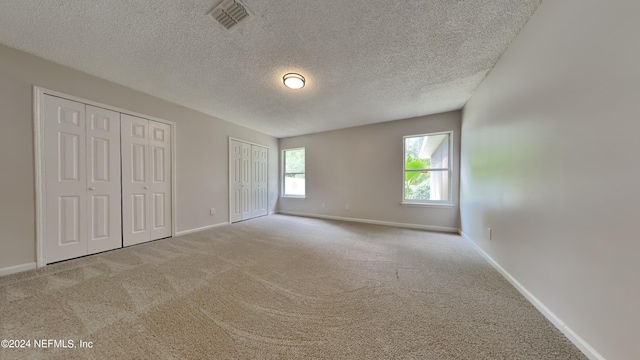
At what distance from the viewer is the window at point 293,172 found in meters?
5.47

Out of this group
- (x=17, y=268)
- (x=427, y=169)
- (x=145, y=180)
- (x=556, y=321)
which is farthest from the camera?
(x=427, y=169)

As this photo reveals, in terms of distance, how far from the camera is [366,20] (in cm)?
159

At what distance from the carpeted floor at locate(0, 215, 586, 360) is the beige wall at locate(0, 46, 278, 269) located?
0.52 metres

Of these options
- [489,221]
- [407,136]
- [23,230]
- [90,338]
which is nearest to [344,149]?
[407,136]

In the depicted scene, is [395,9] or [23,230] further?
[23,230]

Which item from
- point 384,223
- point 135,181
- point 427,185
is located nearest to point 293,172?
point 384,223

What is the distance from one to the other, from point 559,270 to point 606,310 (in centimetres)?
34

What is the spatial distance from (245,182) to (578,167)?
4961 millimetres

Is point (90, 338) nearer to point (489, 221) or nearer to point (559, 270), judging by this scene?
point (559, 270)

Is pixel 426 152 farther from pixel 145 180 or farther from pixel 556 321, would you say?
pixel 145 180

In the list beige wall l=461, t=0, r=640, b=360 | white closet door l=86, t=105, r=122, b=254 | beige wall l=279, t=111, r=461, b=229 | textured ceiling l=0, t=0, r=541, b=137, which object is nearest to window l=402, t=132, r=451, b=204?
beige wall l=279, t=111, r=461, b=229

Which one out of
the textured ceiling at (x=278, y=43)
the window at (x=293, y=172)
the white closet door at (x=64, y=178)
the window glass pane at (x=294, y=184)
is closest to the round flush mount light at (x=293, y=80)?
the textured ceiling at (x=278, y=43)

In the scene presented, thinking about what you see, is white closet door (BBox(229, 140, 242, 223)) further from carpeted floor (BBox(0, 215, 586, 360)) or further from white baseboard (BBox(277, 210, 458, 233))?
carpeted floor (BBox(0, 215, 586, 360))

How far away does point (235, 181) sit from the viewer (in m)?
4.38
